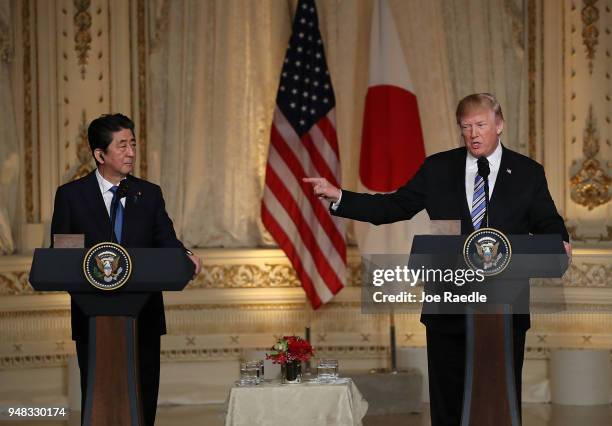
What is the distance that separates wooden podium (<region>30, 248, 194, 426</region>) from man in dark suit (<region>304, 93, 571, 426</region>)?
2.46 feet

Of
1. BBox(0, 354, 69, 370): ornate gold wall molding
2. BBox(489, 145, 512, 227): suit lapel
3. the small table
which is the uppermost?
BBox(489, 145, 512, 227): suit lapel

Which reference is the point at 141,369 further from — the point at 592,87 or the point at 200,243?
the point at 592,87

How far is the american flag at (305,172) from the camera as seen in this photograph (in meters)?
8.48

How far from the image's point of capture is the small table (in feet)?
21.2

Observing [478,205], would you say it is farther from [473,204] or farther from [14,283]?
[14,283]

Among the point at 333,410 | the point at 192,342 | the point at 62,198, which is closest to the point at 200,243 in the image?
the point at 192,342

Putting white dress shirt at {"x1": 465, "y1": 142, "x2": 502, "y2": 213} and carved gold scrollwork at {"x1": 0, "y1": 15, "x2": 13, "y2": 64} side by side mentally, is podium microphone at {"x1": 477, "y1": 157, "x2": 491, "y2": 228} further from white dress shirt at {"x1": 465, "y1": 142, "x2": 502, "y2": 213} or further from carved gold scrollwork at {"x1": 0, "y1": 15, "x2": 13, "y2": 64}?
carved gold scrollwork at {"x1": 0, "y1": 15, "x2": 13, "y2": 64}

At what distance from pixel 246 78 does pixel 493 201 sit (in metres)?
4.79

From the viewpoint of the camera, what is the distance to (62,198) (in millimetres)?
5051

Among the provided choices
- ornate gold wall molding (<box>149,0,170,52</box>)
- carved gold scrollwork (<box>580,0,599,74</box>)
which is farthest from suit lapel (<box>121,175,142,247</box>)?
carved gold scrollwork (<box>580,0,599,74</box>)

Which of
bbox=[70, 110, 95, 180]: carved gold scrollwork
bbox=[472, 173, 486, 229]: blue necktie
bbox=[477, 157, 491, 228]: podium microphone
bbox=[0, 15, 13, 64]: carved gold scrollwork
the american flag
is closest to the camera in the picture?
bbox=[477, 157, 491, 228]: podium microphone

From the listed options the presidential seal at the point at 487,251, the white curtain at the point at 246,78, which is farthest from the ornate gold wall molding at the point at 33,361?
the presidential seal at the point at 487,251

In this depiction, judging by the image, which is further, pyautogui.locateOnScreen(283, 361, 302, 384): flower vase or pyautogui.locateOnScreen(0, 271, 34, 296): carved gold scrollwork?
pyautogui.locateOnScreen(0, 271, 34, 296): carved gold scrollwork

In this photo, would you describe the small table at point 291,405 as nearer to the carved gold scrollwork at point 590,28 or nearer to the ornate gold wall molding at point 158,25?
the ornate gold wall molding at point 158,25
